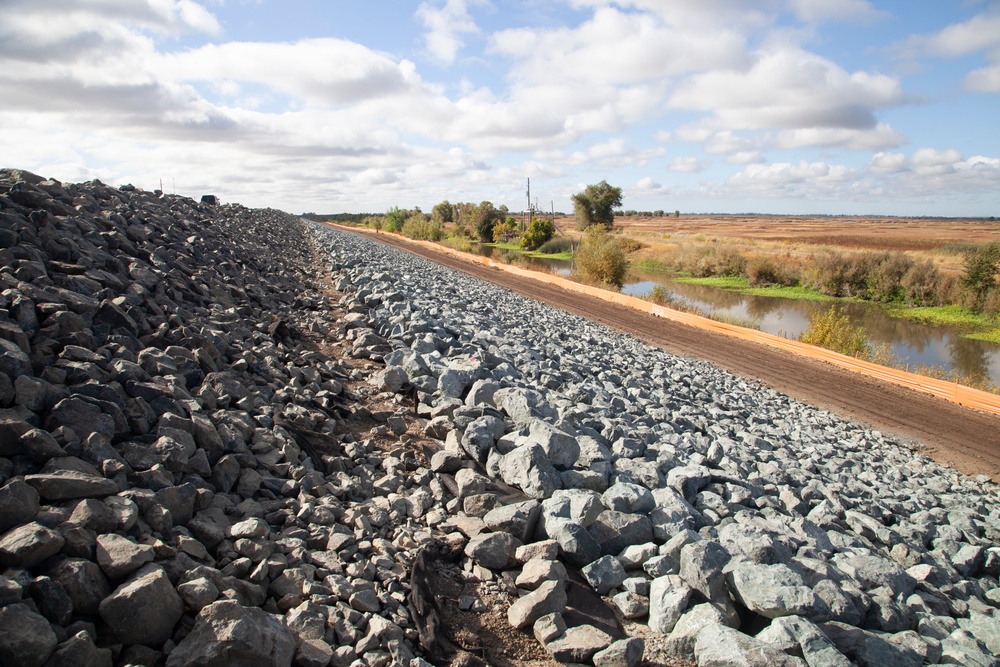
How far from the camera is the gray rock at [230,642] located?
2.24 m

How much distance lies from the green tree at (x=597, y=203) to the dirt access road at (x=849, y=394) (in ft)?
170

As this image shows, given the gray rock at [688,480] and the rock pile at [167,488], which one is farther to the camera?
the gray rock at [688,480]

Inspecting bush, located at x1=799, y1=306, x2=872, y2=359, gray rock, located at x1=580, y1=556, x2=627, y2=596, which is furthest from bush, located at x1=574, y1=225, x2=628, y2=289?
gray rock, located at x1=580, y1=556, x2=627, y2=596

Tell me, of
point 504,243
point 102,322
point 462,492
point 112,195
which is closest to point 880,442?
point 462,492

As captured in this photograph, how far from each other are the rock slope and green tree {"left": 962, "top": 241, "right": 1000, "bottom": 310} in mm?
26968

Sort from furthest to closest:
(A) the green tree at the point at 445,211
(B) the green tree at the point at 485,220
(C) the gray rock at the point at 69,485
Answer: (A) the green tree at the point at 445,211 → (B) the green tree at the point at 485,220 → (C) the gray rock at the point at 69,485

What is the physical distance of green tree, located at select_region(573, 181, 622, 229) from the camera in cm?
6925

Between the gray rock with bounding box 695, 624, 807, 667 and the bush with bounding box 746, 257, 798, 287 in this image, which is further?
the bush with bounding box 746, 257, 798, 287

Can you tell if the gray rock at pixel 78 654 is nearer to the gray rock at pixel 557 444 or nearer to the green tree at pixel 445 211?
the gray rock at pixel 557 444

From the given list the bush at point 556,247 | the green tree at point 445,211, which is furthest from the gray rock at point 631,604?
the green tree at point 445,211

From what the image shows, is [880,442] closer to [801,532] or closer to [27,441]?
[801,532]

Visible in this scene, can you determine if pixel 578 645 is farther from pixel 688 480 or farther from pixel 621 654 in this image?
pixel 688 480

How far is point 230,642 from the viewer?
2291 millimetres

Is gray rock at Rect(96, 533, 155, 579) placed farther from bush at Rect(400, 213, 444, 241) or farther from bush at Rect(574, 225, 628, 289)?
bush at Rect(400, 213, 444, 241)
